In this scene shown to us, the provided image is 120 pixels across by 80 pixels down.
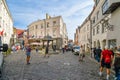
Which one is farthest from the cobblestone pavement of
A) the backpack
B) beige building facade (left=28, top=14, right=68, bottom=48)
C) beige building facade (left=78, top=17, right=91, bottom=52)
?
beige building facade (left=28, top=14, right=68, bottom=48)

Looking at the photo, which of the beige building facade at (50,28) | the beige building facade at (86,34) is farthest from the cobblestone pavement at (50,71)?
the beige building facade at (50,28)

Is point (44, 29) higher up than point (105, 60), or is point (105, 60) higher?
point (44, 29)

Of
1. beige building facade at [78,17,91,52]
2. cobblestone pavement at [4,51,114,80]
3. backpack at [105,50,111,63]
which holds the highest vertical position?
beige building facade at [78,17,91,52]

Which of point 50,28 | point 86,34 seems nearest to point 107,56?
point 86,34

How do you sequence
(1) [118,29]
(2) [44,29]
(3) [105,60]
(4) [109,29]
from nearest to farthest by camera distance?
1. (3) [105,60]
2. (1) [118,29]
3. (4) [109,29]
4. (2) [44,29]

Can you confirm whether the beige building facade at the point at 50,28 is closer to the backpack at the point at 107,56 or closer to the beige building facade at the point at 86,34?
the beige building facade at the point at 86,34

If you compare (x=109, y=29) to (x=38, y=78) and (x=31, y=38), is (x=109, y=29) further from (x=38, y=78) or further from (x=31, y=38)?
(x=31, y=38)

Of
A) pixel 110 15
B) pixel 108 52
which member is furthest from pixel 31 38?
pixel 108 52

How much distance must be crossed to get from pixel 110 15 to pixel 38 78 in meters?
15.1

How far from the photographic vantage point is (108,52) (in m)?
11.6

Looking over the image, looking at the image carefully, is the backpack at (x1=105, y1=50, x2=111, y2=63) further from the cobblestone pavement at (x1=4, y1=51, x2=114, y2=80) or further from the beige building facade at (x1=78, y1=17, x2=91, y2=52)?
the beige building facade at (x1=78, y1=17, x2=91, y2=52)

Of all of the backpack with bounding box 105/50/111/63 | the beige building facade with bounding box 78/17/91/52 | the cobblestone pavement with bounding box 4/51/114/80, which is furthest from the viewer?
the beige building facade with bounding box 78/17/91/52

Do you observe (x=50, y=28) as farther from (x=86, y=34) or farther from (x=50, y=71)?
(x=50, y=71)

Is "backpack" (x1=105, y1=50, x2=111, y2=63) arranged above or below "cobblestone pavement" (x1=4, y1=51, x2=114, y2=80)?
above
